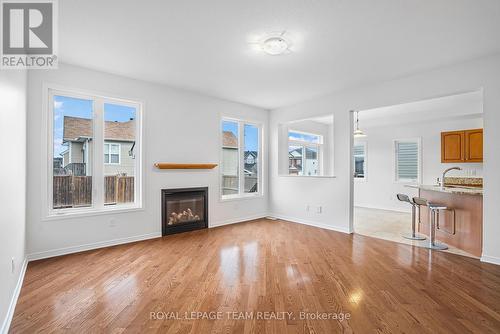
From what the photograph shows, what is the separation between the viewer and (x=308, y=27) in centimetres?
272

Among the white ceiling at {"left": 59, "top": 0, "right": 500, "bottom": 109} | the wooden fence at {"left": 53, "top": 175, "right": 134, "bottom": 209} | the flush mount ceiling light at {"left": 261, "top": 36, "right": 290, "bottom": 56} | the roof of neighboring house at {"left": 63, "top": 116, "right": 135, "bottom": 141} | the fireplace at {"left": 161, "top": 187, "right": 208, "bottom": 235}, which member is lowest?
the fireplace at {"left": 161, "top": 187, "right": 208, "bottom": 235}

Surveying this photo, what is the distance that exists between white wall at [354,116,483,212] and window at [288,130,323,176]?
144cm

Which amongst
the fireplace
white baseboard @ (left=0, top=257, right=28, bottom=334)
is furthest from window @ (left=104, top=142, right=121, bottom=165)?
white baseboard @ (left=0, top=257, right=28, bottom=334)

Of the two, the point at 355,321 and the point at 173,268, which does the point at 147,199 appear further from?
the point at 355,321

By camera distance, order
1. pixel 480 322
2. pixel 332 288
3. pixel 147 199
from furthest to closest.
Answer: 1. pixel 147 199
2. pixel 332 288
3. pixel 480 322

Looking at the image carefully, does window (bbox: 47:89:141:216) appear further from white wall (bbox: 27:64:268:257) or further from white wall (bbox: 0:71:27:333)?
white wall (bbox: 0:71:27:333)

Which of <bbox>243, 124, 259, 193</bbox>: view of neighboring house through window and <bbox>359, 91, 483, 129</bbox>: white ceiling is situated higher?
<bbox>359, 91, 483, 129</bbox>: white ceiling

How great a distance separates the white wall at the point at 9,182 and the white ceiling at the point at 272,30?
3.01ft

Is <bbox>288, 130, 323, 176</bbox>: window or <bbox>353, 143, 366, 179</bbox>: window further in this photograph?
<bbox>353, 143, 366, 179</bbox>: window

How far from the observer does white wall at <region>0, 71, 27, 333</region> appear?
6.50 ft

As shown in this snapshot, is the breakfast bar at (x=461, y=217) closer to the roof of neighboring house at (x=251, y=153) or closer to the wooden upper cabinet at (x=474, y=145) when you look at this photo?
the wooden upper cabinet at (x=474, y=145)

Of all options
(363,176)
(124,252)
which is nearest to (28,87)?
(124,252)

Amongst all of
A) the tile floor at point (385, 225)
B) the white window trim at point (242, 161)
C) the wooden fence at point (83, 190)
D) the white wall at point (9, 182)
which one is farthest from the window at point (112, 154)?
the tile floor at point (385, 225)

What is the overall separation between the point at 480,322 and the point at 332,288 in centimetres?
119
